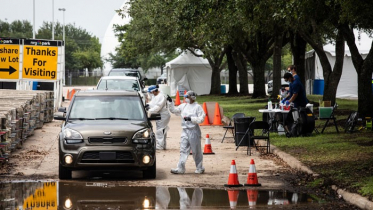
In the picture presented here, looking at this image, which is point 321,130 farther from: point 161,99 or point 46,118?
point 46,118

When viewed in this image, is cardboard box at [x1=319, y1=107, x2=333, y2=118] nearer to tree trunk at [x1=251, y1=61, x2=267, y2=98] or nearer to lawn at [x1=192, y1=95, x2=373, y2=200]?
lawn at [x1=192, y1=95, x2=373, y2=200]

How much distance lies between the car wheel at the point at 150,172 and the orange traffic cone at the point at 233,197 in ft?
5.82

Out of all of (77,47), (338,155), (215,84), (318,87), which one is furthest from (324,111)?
(77,47)

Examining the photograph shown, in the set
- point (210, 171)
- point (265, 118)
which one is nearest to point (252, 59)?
point (265, 118)

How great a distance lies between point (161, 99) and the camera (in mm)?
17812

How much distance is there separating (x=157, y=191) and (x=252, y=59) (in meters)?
31.5

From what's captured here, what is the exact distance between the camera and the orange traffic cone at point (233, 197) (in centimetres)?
1029

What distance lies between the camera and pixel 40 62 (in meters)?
29.7

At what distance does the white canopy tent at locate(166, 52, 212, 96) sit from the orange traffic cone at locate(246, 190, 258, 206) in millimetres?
45049

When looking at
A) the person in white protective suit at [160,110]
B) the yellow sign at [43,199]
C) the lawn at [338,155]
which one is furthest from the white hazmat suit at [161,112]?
the yellow sign at [43,199]

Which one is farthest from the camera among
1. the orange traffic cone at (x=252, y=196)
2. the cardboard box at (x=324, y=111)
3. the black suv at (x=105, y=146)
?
the cardboard box at (x=324, y=111)

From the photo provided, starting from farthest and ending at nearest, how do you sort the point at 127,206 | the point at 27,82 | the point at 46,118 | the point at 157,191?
1. the point at 27,82
2. the point at 46,118
3. the point at 157,191
4. the point at 127,206

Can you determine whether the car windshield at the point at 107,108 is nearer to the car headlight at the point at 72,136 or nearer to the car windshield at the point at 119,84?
the car headlight at the point at 72,136

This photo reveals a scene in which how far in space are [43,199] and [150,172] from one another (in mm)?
2702
